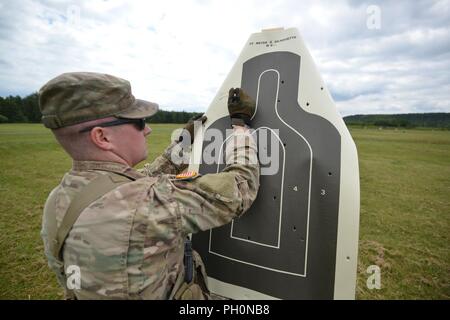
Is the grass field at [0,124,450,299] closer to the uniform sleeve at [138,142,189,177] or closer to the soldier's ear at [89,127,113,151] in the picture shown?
the uniform sleeve at [138,142,189,177]

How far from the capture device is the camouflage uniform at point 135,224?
1.25 metres

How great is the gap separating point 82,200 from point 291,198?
152cm

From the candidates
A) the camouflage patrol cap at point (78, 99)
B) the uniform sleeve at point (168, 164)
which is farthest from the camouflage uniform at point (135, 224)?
the uniform sleeve at point (168, 164)

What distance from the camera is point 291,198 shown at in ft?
6.90

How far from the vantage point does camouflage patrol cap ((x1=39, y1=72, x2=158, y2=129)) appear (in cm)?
138

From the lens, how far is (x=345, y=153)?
1980 millimetres

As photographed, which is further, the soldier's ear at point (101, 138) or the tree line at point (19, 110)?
the tree line at point (19, 110)

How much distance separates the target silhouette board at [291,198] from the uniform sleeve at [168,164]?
12.2 inches

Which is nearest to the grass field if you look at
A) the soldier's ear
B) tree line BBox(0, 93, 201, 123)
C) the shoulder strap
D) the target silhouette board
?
the target silhouette board

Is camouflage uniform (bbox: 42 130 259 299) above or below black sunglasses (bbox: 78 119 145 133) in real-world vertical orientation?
below

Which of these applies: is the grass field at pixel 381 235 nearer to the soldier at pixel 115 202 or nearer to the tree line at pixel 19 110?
the soldier at pixel 115 202

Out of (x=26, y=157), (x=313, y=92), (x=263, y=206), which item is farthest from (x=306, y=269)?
(x=26, y=157)

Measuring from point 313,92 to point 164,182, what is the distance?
1.54m
